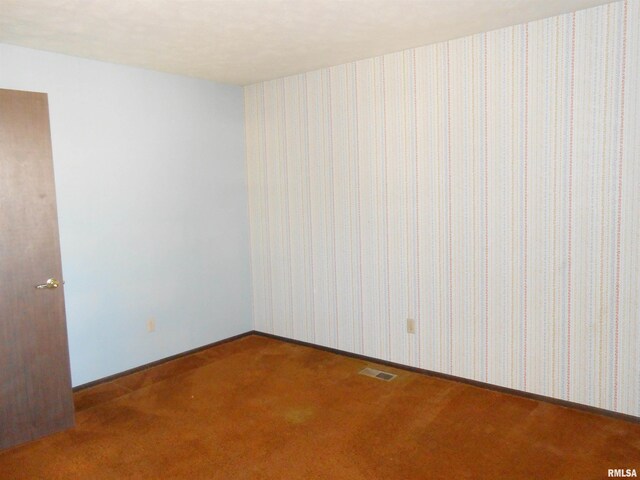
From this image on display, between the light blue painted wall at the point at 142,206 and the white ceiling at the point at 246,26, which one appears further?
the light blue painted wall at the point at 142,206

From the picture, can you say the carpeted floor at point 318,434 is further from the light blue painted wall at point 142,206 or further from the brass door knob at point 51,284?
the brass door knob at point 51,284

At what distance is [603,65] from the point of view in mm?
2859

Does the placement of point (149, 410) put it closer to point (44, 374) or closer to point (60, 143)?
point (44, 374)

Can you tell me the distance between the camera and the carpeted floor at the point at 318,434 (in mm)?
2518

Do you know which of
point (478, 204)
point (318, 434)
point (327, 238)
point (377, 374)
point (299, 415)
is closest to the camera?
point (318, 434)

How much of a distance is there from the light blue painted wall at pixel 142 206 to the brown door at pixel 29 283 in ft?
1.88

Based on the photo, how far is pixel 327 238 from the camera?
4.30 metres

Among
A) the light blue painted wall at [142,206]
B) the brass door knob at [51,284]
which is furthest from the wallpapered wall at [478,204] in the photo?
the brass door knob at [51,284]

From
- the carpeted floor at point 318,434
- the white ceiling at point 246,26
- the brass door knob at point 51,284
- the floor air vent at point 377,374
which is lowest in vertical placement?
the carpeted floor at point 318,434

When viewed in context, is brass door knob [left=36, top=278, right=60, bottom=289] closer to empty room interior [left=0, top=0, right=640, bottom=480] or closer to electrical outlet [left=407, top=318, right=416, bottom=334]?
empty room interior [left=0, top=0, right=640, bottom=480]

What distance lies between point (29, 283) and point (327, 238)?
7.50ft

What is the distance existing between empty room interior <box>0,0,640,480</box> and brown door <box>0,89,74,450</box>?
1cm

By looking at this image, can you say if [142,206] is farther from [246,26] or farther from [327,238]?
[246,26]

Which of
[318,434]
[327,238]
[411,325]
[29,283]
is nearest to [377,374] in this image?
[411,325]
